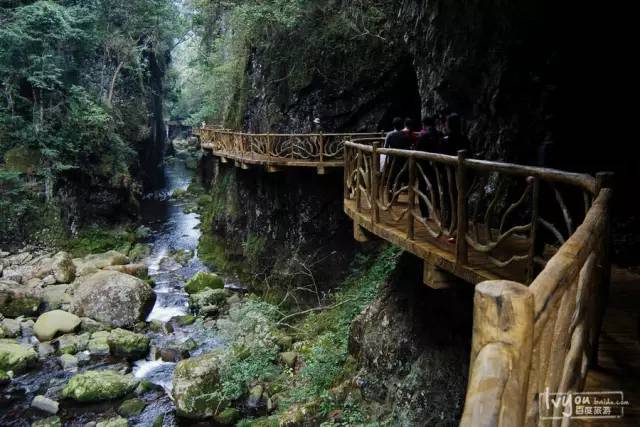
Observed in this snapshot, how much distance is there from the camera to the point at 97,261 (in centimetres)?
1881

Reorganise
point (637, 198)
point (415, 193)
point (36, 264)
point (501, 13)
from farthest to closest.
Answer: point (36, 264)
point (501, 13)
point (637, 198)
point (415, 193)

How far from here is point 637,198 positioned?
724cm

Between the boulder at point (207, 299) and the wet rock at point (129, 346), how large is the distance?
A: 8.61 feet

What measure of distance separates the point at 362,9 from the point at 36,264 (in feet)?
50.7

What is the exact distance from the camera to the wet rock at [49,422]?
968cm

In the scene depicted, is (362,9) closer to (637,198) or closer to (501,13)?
(501,13)

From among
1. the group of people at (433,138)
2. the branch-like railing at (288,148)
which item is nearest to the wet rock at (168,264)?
the branch-like railing at (288,148)

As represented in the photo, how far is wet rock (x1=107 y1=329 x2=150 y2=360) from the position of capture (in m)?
12.9

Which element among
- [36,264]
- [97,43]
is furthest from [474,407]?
[97,43]

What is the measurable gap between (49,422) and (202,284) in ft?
25.0

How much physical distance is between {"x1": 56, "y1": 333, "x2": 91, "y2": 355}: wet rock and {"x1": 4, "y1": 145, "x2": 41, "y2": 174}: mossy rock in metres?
9.66

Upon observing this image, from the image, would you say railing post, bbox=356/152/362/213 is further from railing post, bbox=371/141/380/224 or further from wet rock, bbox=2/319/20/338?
wet rock, bbox=2/319/20/338

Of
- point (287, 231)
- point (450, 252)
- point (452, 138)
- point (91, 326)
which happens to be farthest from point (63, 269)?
point (450, 252)

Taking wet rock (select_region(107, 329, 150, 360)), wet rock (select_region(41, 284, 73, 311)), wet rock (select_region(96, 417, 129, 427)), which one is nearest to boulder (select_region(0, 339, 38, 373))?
wet rock (select_region(107, 329, 150, 360))
